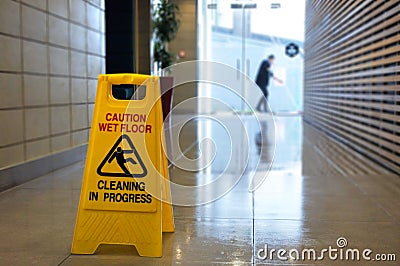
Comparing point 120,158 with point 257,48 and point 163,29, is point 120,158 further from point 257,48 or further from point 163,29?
point 257,48

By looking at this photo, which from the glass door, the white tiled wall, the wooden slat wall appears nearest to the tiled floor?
the white tiled wall

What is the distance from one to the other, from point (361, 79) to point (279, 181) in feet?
8.53

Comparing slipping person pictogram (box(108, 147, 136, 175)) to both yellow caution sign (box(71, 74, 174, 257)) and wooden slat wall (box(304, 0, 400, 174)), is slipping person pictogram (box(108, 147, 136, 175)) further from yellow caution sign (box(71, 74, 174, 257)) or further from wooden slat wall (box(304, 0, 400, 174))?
wooden slat wall (box(304, 0, 400, 174))

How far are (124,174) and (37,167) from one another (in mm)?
2059

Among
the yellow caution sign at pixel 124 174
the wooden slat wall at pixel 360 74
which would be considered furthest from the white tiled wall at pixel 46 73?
the wooden slat wall at pixel 360 74

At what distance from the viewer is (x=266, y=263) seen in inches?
82.4

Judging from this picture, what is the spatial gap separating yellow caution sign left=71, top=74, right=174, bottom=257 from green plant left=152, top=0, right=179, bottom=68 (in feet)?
24.0

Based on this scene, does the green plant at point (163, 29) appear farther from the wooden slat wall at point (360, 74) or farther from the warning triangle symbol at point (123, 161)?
the warning triangle symbol at point (123, 161)

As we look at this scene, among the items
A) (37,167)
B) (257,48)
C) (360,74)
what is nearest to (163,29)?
(257,48)

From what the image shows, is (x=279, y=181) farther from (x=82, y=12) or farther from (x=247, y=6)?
(x=247, y=6)

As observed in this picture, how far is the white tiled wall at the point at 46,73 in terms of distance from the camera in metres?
3.55

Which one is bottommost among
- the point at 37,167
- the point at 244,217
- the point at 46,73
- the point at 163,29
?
the point at 244,217

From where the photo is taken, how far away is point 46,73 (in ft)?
13.6

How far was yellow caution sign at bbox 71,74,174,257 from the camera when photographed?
7.06 feet
